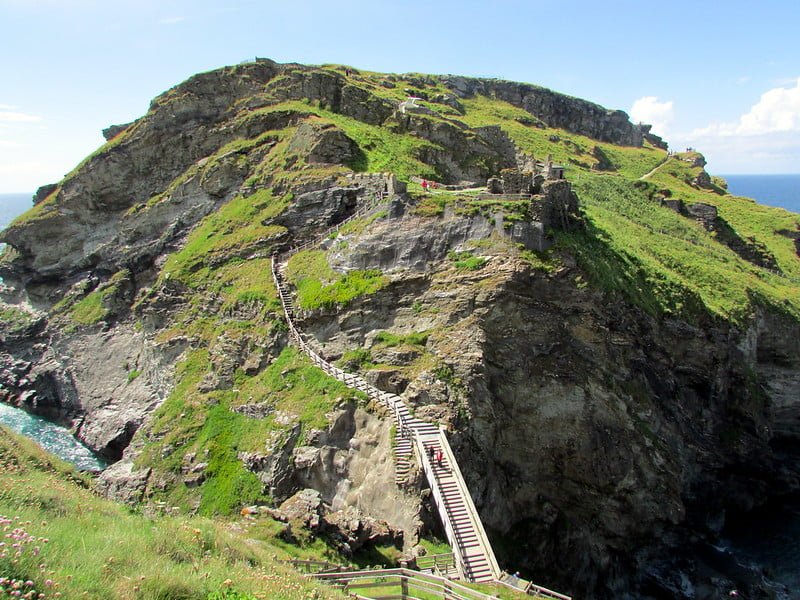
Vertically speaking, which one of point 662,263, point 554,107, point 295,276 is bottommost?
point 295,276

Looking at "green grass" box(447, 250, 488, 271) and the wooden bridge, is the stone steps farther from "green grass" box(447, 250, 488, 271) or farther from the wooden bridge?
"green grass" box(447, 250, 488, 271)

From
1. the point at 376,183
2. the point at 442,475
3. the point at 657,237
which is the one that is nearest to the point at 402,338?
the point at 442,475

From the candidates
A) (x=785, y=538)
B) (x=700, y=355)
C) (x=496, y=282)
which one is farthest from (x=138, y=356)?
(x=785, y=538)

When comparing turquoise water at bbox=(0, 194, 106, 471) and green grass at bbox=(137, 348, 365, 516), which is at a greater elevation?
green grass at bbox=(137, 348, 365, 516)

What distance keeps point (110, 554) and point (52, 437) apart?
163 feet

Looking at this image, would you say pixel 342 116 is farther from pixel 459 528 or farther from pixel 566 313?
pixel 459 528

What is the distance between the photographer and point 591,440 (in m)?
35.4

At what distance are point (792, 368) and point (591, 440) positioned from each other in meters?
29.2

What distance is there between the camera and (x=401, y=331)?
3688cm

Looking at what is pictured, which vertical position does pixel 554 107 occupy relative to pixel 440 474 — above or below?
above

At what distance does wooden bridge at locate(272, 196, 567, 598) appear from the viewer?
22906 millimetres

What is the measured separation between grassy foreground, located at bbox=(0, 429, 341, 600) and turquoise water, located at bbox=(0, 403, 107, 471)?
3449cm

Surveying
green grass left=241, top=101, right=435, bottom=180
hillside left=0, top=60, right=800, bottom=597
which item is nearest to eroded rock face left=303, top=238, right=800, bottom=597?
hillside left=0, top=60, right=800, bottom=597

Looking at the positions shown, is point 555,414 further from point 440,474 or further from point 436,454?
point 440,474
